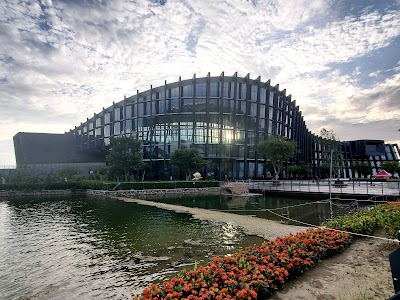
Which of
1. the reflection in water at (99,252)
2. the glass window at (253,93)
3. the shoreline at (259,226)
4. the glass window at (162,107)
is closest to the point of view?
the reflection in water at (99,252)

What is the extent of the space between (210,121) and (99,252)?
6397cm

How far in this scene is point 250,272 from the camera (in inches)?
307

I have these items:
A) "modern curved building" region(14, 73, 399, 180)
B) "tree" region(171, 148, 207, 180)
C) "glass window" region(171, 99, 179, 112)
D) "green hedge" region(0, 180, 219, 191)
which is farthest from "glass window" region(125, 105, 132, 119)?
"green hedge" region(0, 180, 219, 191)

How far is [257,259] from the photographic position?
864cm

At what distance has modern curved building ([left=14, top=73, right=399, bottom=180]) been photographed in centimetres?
7631

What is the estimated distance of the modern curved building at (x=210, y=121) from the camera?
76.3m

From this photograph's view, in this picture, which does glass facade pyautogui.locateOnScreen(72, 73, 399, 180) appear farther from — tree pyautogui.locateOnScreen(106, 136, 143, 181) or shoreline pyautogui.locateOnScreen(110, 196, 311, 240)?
shoreline pyautogui.locateOnScreen(110, 196, 311, 240)

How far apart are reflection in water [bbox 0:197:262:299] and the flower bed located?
3.60 metres

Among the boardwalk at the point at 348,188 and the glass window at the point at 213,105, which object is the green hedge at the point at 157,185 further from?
the glass window at the point at 213,105

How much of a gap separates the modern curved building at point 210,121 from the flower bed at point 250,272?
6490 cm

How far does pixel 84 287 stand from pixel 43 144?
103219mm

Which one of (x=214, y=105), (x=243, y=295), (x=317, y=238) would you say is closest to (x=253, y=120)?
(x=214, y=105)

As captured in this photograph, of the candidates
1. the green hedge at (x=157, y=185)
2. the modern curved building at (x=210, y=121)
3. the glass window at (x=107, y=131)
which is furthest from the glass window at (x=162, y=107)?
the green hedge at (x=157, y=185)

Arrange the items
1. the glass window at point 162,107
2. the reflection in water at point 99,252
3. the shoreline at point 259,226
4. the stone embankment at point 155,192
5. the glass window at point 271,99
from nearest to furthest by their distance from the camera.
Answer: the reflection in water at point 99,252 < the shoreline at point 259,226 < the stone embankment at point 155,192 < the glass window at point 162,107 < the glass window at point 271,99
